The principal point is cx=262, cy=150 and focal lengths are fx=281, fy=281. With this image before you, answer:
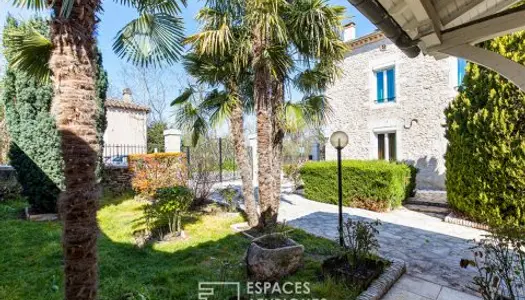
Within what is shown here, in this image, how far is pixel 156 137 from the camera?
22.3 m

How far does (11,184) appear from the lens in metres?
9.28

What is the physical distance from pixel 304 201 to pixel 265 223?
4.62 meters

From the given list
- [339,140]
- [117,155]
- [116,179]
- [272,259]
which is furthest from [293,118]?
[117,155]

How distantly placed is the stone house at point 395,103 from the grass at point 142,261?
7.64 m

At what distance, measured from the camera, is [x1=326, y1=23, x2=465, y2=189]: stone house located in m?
11.0

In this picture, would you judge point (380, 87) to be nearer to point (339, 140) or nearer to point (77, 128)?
point (339, 140)

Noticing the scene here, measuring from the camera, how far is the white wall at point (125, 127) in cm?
1952

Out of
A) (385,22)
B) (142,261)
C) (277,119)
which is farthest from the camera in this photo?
(277,119)

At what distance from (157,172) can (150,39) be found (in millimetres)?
6078

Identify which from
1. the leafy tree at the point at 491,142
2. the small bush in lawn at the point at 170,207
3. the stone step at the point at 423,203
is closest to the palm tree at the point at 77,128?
the small bush in lawn at the point at 170,207

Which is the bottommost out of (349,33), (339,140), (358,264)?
(358,264)

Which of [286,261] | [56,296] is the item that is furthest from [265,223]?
[56,296]

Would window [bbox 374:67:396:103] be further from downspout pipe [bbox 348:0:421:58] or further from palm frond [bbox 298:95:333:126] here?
downspout pipe [bbox 348:0:421:58]

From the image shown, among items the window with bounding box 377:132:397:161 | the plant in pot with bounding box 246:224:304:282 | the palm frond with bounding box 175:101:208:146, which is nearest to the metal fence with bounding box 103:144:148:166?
the palm frond with bounding box 175:101:208:146
